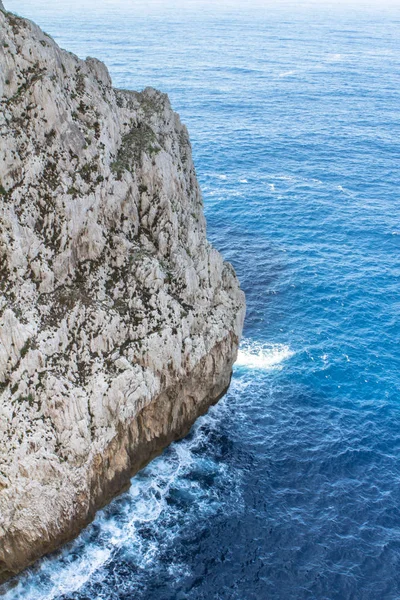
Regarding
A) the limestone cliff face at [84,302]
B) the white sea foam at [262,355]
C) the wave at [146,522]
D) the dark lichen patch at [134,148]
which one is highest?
the dark lichen patch at [134,148]

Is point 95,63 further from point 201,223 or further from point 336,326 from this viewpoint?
point 336,326

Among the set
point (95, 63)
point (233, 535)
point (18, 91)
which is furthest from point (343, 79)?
point (233, 535)

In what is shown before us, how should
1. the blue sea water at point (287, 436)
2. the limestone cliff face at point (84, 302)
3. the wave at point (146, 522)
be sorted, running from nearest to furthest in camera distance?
the wave at point (146, 522)
the limestone cliff face at point (84, 302)
the blue sea water at point (287, 436)

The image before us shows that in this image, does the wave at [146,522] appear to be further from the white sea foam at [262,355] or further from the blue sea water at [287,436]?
the white sea foam at [262,355]

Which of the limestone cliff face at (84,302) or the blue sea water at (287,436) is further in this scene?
the blue sea water at (287,436)

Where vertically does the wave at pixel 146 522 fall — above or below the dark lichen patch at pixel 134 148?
below

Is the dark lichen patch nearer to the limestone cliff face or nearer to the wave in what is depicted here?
the limestone cliff face

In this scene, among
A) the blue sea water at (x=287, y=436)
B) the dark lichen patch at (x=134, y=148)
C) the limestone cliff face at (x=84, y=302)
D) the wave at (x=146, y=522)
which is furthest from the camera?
the dark lichen patch at (x=134, y=148)

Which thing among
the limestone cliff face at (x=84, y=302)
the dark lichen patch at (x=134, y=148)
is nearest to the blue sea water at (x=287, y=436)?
the limestone cliff face at (x=84, y=302)
